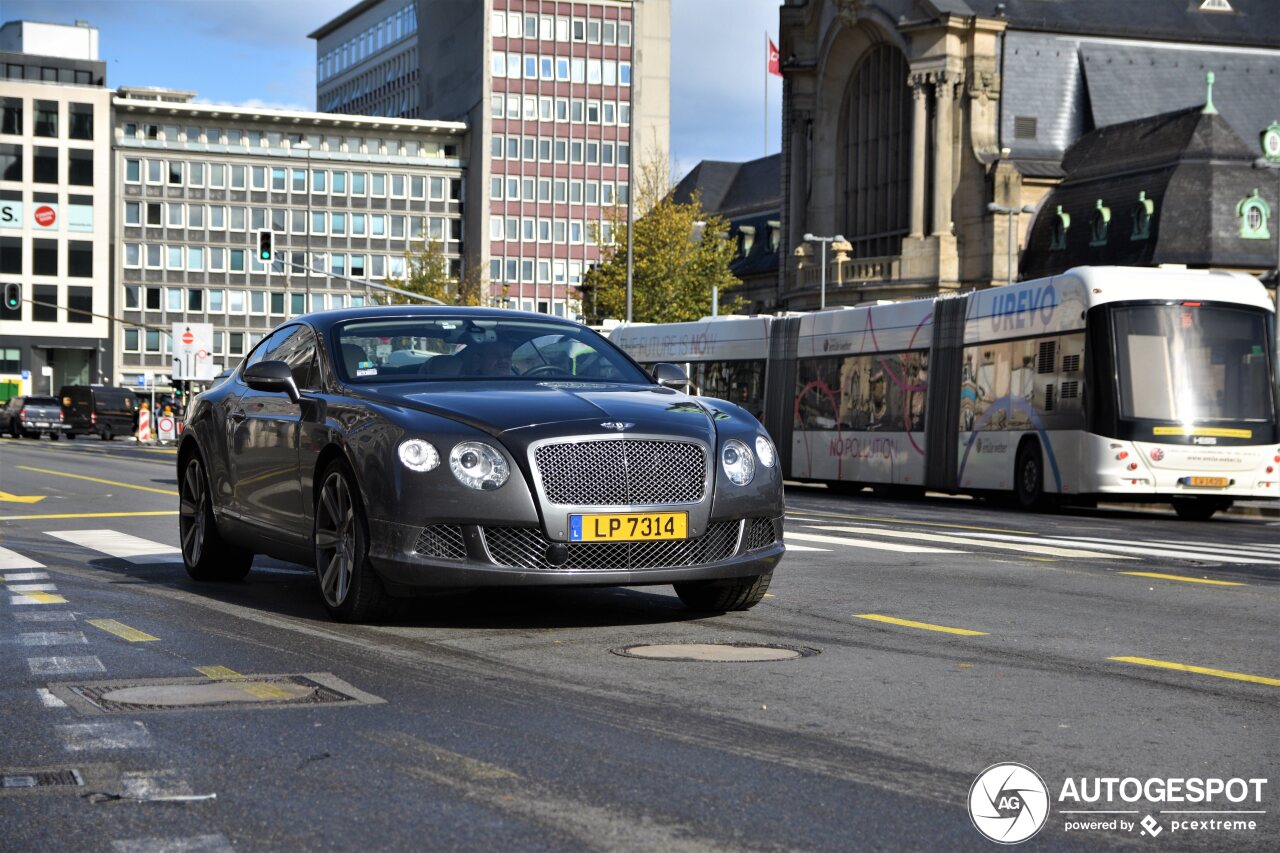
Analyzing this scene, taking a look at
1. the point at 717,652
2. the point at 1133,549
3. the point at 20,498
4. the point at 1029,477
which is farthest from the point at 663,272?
the point at 717,652

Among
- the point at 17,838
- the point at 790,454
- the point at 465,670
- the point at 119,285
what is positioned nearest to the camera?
the point at 17,838

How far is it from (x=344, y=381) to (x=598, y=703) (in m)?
3.52

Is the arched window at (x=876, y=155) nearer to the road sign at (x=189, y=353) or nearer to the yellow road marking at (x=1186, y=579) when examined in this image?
the road sign at (x=189, y=353)

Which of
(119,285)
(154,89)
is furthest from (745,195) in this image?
(154,89)

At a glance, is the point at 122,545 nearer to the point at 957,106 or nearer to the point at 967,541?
the point at 967,541

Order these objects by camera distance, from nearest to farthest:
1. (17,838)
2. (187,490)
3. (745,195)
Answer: (17,838) → (187,490) → (745,195)

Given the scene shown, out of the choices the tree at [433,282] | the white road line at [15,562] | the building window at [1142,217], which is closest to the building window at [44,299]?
the tree at [433,282]

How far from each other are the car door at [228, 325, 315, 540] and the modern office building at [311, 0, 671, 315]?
4371 inches

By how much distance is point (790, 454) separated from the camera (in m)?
32.6

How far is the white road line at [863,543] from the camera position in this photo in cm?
1420

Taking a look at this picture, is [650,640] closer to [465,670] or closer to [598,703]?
[465,670]

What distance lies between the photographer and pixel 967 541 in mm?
15688

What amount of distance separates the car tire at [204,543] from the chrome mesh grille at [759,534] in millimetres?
3386

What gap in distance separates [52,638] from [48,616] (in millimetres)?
888
